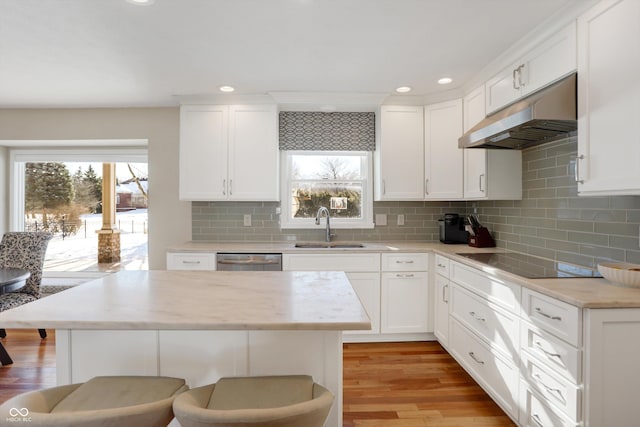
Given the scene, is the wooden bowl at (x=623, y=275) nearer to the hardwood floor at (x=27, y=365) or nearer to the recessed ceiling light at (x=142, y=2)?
the recessed ceiling light at (x=142, y=2)

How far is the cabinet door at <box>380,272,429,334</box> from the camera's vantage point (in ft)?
11.0

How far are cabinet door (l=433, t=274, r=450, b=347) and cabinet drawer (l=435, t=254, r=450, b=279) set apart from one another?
4 cm

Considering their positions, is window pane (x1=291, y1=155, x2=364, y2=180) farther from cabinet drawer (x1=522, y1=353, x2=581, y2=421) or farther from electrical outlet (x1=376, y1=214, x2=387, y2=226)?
cabinet drawer (x1=522, y1=353, x2=581, y2=421)

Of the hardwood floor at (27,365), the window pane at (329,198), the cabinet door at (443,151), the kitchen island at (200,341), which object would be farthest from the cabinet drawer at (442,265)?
the hardwood floor at (27,365)

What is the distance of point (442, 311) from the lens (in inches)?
124

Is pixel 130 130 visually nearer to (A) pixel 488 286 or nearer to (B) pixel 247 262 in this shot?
(B) pixel 247 262

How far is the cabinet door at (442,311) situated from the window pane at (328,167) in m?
1.43

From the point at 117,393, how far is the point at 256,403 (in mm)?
463

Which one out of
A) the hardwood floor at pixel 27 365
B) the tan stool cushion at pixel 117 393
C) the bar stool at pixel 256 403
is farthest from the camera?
the hardwood floor at pixel 27 365

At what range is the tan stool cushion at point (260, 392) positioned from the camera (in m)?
1.15

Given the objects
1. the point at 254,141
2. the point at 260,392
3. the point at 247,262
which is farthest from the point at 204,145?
Answer: the point at 260,392

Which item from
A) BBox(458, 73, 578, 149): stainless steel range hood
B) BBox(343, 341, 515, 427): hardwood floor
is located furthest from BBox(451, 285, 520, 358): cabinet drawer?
BBox(458, 73, 578, 149): stainless steel range hood

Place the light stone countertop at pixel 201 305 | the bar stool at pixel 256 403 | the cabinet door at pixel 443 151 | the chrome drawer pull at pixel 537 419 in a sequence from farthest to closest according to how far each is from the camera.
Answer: the cabinet door at pixel 443 151, the chrome drawer pull at pixel 537 419, the light stone countertop at pixel 201 305, the bar stool at pixel 256 403

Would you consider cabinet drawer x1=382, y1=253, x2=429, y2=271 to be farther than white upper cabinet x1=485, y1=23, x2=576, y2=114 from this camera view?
Yes
